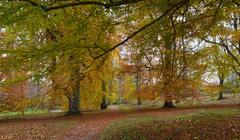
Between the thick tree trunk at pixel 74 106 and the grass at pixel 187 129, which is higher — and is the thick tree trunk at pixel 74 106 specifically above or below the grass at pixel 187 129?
above

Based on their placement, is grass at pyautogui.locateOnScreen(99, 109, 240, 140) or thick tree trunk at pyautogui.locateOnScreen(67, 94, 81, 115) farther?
thick tree trunk at pyautogui.locateOnScreen(67, 94, 81, 115)

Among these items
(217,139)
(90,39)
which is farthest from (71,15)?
(217,139)

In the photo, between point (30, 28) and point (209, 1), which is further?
point (209, 1)

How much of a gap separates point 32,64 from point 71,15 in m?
1.80

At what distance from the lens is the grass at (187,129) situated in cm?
1177

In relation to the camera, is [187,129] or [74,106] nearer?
[187,129]

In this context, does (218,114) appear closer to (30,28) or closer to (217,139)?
(217,139)

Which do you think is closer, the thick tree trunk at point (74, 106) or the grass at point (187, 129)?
the grass at point (187, 129)

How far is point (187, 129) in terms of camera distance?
487 inches

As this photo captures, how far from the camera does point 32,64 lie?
10.2m

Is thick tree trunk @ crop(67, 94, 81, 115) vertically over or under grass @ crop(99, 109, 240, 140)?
over

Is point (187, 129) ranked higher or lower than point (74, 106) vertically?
lower

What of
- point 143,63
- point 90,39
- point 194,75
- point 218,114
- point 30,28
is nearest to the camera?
point 30,28

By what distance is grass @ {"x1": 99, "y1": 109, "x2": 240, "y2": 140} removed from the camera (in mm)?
11773
